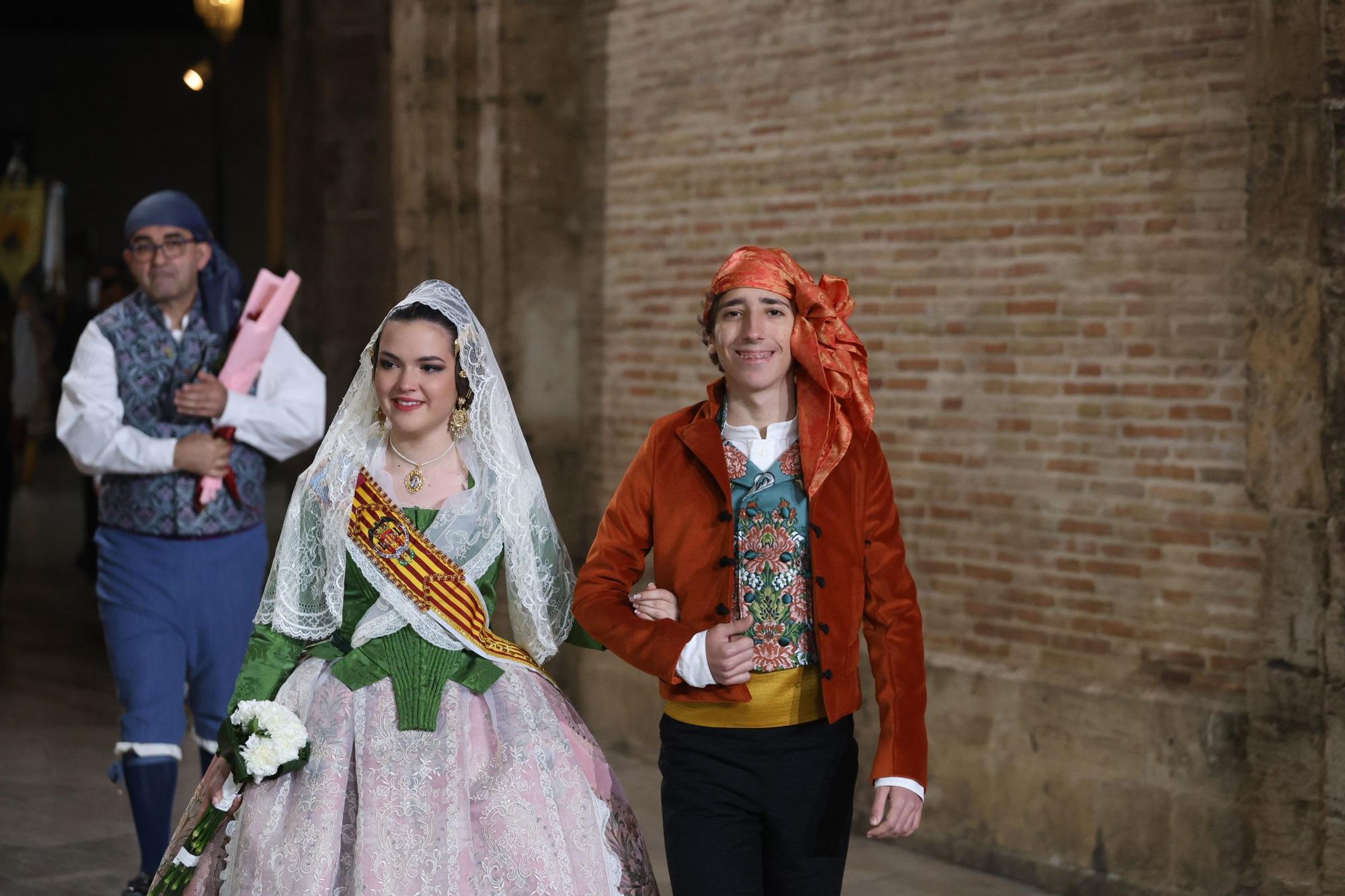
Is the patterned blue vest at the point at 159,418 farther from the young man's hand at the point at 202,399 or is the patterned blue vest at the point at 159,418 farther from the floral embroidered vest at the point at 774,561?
the floral embroidered vest at the point at 774,561

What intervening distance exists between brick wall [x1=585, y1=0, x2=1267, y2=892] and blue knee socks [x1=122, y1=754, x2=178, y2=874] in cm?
252

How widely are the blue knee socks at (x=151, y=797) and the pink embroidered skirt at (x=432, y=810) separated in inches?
56.9

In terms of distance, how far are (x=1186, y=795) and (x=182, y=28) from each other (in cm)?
2174

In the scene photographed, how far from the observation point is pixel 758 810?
3211 mm

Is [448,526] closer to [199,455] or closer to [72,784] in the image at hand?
[199,455]

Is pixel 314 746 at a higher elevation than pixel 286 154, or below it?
below

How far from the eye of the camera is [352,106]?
352 inches

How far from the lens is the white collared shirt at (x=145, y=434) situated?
16.0ft

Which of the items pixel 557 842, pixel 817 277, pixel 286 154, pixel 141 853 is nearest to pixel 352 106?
pixel 286 154

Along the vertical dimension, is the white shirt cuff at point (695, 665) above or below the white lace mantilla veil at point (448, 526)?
below

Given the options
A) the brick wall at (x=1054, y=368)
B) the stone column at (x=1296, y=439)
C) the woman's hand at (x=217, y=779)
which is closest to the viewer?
the woman's hand at (x=217, y=779)

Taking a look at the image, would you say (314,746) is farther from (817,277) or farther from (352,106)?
(352,106)

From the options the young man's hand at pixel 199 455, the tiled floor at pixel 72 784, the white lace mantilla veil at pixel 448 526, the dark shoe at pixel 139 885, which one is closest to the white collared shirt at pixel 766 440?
the white lace mantilla veil at pixel 448 526

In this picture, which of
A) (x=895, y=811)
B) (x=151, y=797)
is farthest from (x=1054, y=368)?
(x=151, y=797)
